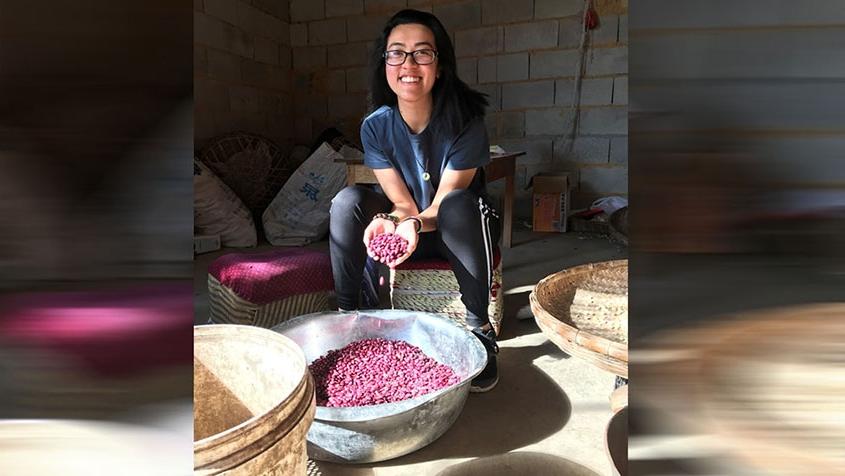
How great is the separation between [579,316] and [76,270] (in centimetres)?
149

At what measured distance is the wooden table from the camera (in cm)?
257

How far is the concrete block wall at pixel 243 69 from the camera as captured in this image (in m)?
3.85

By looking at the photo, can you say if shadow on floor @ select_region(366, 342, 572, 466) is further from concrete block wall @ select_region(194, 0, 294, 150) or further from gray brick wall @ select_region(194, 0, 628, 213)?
concrete block wall @ select_region(194, 0, 294, 150)

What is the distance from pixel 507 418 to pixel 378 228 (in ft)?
2.05

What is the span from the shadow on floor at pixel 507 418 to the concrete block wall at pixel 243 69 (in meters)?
3.04

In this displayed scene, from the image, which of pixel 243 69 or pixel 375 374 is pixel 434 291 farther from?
pixel 243 69

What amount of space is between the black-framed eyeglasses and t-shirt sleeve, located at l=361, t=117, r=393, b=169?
0.24 meters

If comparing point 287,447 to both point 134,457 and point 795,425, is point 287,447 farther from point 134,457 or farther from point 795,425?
point 795,425

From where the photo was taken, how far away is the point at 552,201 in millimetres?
3859

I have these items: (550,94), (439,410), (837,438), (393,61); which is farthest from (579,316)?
(550,94)

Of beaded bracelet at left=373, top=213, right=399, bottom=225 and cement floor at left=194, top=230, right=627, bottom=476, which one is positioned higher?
beaded bracelet at left=373, top=213, right=399, bottom=225

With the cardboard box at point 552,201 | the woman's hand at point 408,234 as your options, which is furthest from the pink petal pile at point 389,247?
the cardboard box at point 552,201

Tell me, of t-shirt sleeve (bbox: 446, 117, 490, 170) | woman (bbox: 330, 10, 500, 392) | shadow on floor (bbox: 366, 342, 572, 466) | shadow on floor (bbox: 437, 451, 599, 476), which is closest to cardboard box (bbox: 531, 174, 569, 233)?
woman (bbox: 330, 10, 500, 392)

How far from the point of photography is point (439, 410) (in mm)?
1137
